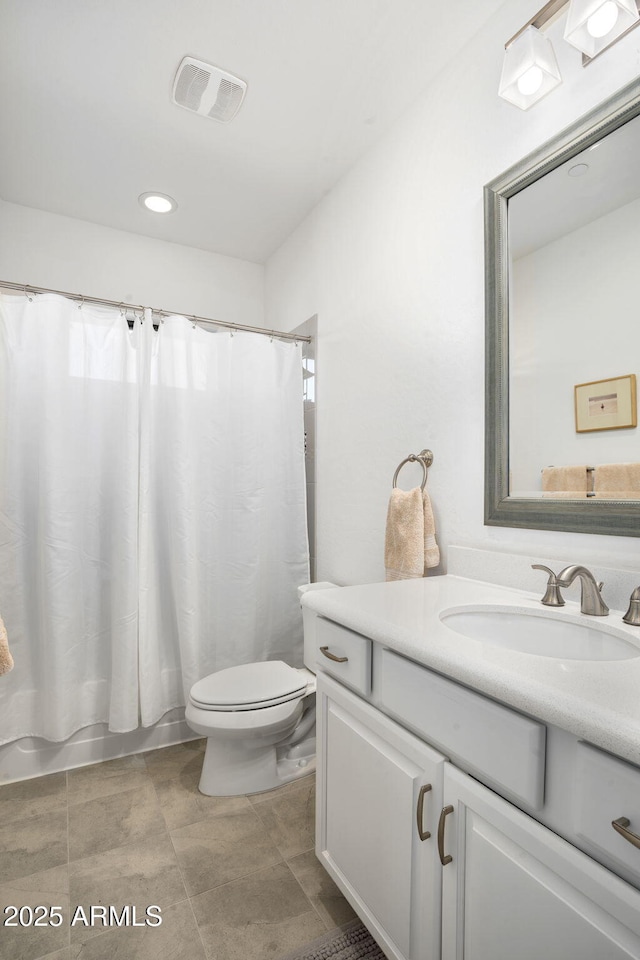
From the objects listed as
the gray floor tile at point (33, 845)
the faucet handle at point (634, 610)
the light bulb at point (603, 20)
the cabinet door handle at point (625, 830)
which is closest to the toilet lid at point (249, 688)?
the gray floor tile at point (33, 845)

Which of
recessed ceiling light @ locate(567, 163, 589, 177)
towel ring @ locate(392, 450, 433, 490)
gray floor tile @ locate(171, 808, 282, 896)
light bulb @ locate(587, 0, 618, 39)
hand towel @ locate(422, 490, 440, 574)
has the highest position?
light bulb @ locate(587, 0, 618, 39)

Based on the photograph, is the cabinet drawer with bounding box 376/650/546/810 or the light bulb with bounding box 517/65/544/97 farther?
the light bulb with bounding box 517/65/544/97

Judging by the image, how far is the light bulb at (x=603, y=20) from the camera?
1034mm

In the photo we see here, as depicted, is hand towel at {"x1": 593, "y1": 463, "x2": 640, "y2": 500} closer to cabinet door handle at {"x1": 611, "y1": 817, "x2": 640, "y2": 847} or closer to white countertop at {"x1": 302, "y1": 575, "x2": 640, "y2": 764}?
white countertop at {"x1": 302, "y1": 575, "x2": 640, "y2": 764}

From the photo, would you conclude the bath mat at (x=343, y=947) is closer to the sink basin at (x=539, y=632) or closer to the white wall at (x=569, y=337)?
the sink basin at (x=539, y=632)

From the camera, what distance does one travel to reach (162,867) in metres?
1.43

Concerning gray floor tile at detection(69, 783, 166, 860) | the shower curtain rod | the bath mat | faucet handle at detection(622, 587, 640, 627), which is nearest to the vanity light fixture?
faucet handle at detection(622, 587, 640, 627)

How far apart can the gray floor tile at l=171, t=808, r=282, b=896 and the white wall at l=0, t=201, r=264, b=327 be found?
2346mm

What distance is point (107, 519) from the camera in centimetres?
205

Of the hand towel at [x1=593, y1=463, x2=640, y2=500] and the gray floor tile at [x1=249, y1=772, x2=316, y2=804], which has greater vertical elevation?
the hand towel at [x1=593, y1=463, x2=640, y2=500]

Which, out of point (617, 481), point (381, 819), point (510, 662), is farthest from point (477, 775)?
point (617, 481)

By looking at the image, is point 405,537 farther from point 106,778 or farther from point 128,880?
point 106,778

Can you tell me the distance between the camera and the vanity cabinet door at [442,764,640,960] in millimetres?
604

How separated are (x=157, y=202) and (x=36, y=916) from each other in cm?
263
